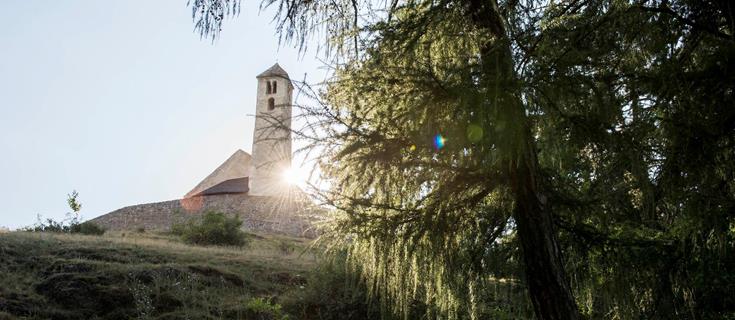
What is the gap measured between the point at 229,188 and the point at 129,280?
26.1 metres

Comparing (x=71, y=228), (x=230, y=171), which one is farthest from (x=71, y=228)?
(x=230, y=171)

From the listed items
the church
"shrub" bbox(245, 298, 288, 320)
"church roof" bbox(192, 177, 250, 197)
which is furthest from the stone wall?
"shrub" bbox(245, 298, 288, 320)

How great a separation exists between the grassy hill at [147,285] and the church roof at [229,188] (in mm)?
21899

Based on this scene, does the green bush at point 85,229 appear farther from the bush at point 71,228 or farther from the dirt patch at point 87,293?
the dirt patch at point 87,293

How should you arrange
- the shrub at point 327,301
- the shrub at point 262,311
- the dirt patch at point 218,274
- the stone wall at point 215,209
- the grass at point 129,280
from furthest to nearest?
1. the stone wall at point 215,209
2. the dirt patch at point 218,274
3. the shrub at point 327,301
4. the shrub at point 262,311
5. the grass at point 129,280

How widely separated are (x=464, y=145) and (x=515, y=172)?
63 cm

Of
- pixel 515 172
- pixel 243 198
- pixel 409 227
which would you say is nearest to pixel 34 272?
pixel 409 227

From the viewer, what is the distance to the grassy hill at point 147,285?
28.2 feet

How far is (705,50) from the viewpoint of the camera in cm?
383

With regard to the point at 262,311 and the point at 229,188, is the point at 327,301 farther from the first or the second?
the point at 229,188

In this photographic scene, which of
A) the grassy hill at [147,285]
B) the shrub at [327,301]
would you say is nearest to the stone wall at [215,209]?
the grassy hill at [147,285]

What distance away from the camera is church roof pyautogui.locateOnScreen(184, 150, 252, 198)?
3938 cm

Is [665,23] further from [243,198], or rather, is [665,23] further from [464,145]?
[243,198]

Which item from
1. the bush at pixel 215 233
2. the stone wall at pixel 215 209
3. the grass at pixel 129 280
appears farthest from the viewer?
the stone wall at pixel 215 209
